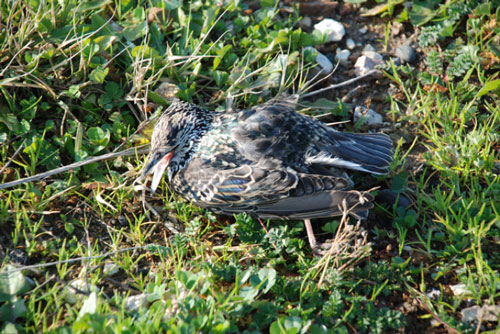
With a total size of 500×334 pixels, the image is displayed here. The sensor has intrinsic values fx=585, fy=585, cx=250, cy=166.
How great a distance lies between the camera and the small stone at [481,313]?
396cm

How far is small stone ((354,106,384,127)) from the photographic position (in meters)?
5.39

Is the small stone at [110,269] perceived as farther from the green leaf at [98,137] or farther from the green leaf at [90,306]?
the green leaf at [98,137]

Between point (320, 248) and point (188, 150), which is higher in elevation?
point (188, 150)

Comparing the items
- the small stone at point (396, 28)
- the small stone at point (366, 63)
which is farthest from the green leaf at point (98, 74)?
the small stone at point (396, 28)

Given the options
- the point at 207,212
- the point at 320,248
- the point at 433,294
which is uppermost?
the point at 207,212

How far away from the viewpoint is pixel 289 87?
5.54 meters

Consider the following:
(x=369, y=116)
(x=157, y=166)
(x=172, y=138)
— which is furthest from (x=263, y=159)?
(x=369, y=116)

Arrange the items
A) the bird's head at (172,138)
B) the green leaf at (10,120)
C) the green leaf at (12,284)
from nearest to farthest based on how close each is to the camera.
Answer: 1. the green leaf at (12,284)
2. the bird's head at (172,138)
3. the green leaf at (10,120)

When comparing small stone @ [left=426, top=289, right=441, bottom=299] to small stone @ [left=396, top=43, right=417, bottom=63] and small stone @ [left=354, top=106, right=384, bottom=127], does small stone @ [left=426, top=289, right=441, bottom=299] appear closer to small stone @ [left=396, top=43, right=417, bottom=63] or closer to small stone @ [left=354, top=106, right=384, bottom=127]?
small stone @ [left=354, top=106, right=384, bottom=127]

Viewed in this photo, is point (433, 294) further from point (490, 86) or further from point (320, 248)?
point (490, 86)

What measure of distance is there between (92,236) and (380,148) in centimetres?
239

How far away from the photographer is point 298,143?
15.2ft

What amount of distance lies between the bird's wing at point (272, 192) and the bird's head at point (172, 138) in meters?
0.36

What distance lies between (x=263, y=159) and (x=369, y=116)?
4.54 ft
